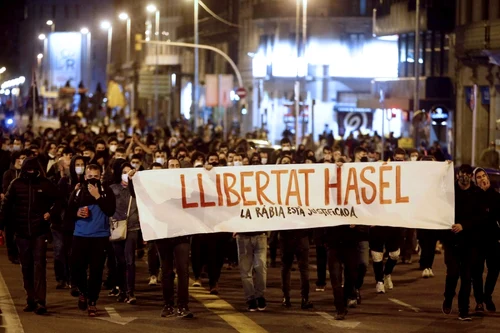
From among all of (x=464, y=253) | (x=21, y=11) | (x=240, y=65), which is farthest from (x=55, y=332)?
(x=21, y=11)

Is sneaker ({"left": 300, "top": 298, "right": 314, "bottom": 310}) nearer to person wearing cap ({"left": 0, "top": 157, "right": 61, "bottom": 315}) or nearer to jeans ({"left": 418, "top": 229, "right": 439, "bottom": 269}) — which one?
person wearing cap ({"left": 0, "top": 157, "right": 61, "bottom": 315})

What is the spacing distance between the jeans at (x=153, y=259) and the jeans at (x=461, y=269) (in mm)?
3719

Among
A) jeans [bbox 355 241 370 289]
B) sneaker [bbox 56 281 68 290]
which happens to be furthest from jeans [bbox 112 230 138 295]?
jeans [bbox 355 241 370 289]

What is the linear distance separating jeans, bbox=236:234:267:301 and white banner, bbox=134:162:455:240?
0.18 meters

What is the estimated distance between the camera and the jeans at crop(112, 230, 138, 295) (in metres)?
15.3

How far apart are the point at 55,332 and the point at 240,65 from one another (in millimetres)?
58771

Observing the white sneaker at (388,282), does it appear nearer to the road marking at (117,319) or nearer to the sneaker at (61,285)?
the road marking at (117,319)

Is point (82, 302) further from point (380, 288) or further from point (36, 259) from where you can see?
point (380, 288)

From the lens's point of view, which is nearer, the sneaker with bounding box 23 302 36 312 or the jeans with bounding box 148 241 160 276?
the sneaker with bounding box 23 302 36 312

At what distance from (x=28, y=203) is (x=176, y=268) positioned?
1.91 metres

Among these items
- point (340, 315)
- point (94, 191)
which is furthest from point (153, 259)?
point (340, 315)

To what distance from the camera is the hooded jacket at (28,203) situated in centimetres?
1438

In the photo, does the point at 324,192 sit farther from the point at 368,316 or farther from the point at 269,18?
the point at 269,18

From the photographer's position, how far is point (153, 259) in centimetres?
A: 1630
